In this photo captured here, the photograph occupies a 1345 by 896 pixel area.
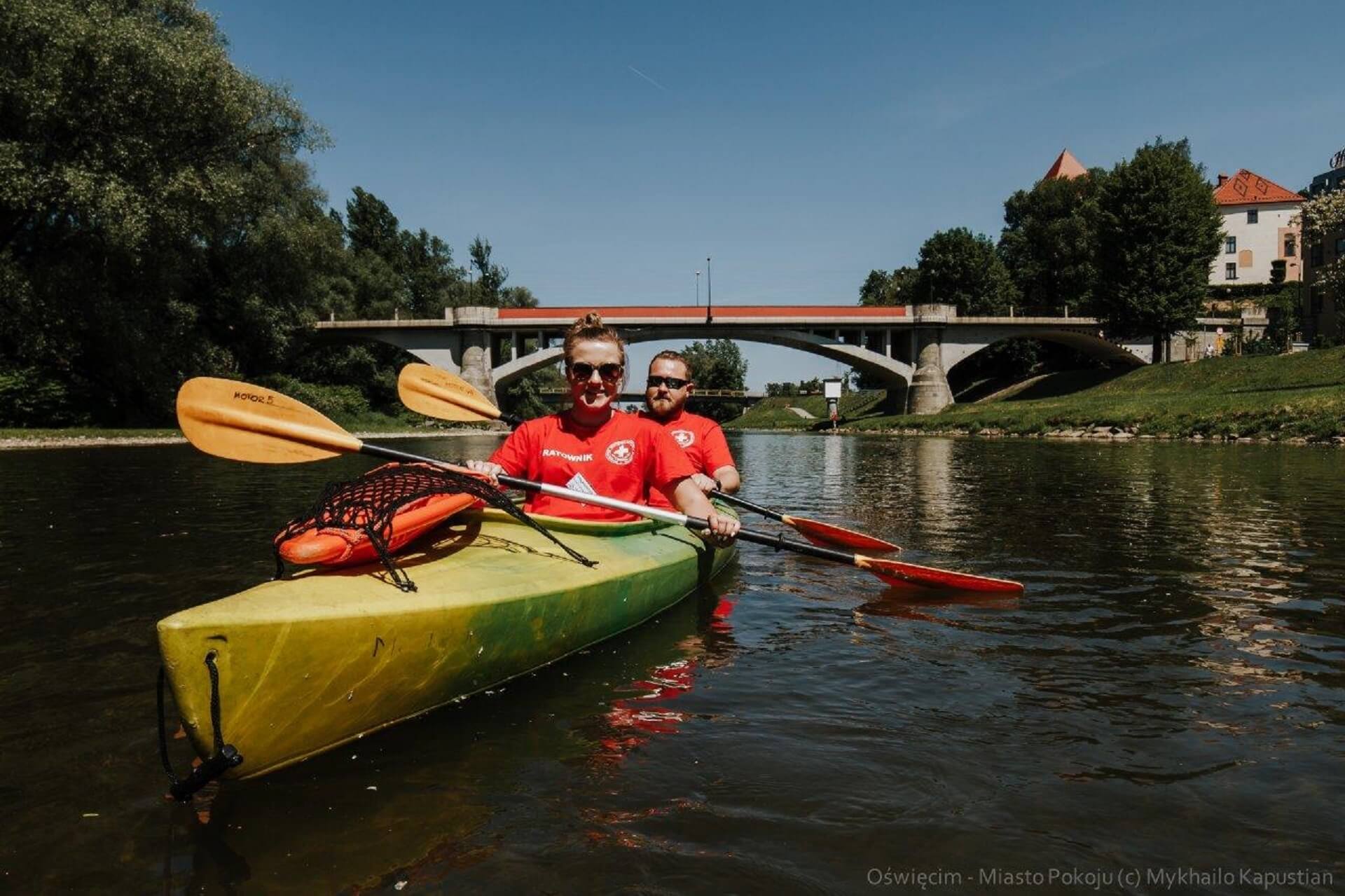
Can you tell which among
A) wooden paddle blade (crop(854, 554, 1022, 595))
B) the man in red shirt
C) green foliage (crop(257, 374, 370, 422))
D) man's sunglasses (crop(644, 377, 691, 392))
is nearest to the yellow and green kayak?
wooden paddle blade (crop(854, 554, 1022, 595))

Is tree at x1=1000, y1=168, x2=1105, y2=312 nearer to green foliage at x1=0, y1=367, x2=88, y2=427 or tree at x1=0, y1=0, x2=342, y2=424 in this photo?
tree at x1=0, y1=0, x2=342, y2=424

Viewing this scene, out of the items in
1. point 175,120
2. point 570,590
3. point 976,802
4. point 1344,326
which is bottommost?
point 976,802

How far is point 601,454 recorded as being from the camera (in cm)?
561

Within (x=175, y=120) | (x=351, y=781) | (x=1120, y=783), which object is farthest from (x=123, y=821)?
(x=175, y=120)

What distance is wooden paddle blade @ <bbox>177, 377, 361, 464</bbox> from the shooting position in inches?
197

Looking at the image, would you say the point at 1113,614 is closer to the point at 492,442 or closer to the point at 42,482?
the point at 42,482

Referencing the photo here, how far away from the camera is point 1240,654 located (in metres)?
4.99

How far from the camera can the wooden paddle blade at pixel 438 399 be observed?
26.4ft

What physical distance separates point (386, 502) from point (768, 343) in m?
51.7

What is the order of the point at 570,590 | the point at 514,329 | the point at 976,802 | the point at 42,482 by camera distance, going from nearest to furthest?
the point at 976,802 < the point at 570,590 < the point at 42,482 < the point at 514,329

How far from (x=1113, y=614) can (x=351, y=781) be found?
16.8 feet

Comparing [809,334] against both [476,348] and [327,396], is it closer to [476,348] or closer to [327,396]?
[476,348]

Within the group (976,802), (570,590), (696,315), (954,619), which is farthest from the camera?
(696,315)

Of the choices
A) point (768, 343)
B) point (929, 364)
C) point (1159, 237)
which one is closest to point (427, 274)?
point (768, 343)
